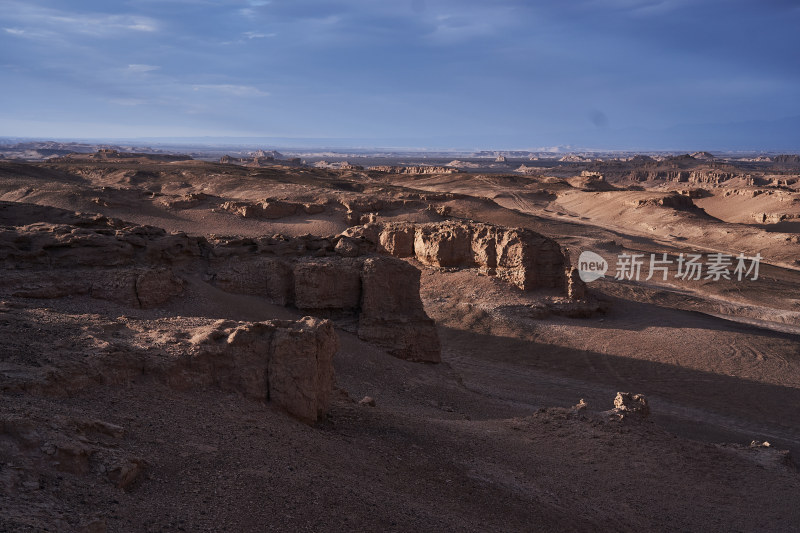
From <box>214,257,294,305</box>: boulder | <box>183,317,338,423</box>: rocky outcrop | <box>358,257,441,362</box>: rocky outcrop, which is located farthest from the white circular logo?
<box>183,317,338,423</box>: rocky outcrop

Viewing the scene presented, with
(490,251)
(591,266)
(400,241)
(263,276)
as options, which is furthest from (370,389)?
(591,266)

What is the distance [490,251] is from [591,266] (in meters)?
9.72

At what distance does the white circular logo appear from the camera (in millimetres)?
25422

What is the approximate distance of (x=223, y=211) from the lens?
3139 centimetres

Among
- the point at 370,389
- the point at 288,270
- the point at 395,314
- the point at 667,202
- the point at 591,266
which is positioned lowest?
the point at 591,266

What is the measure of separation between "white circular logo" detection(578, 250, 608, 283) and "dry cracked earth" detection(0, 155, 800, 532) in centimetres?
152

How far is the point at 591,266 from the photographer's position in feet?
93.9

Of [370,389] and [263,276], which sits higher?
[263,276]

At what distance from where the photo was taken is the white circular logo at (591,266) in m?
25.4

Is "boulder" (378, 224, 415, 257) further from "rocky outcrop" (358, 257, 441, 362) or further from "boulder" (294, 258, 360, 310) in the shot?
"boulder" (294, 258, 360, 310)

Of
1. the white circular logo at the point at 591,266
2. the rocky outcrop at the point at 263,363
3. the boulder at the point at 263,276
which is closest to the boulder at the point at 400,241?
the white circular logo at the point at 591,266

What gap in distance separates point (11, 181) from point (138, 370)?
120ft

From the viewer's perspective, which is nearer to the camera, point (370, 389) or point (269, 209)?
point (370, 389)

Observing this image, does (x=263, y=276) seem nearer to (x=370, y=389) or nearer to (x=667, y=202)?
(x=370, y=389)
